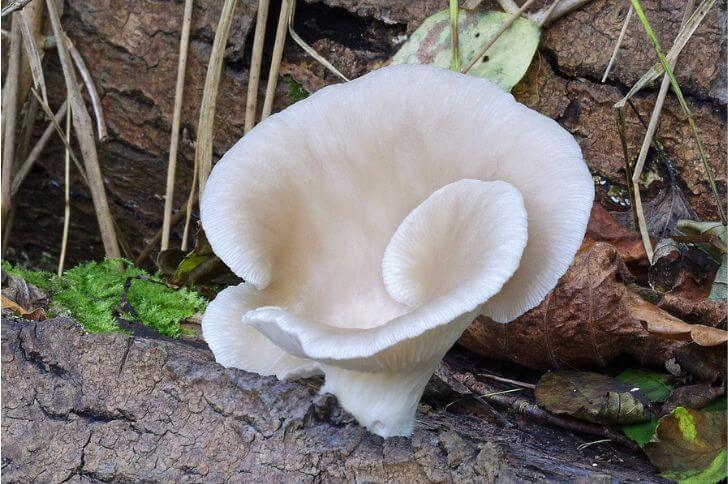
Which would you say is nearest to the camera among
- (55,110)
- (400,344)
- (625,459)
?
(400,344)

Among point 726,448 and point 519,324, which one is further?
point 519,324

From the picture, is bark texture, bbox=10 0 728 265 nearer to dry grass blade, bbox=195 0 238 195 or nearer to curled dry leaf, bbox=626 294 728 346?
dry grass blade, bbox=195 0 238 195

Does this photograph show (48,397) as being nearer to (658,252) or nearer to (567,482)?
(567,482)

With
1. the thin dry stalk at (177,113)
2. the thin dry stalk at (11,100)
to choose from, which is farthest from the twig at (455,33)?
the thin dry stalk at (11,100)

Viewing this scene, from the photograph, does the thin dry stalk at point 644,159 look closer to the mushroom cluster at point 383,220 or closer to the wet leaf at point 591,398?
the wet leaf at point 591,398

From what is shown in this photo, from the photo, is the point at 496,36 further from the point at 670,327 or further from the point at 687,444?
the point at 687,444

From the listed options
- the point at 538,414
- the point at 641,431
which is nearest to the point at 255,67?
the point at 538,414

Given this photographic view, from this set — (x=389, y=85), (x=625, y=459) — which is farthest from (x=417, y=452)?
(x=389, y=85)

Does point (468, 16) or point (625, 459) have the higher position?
point (468, 16)
